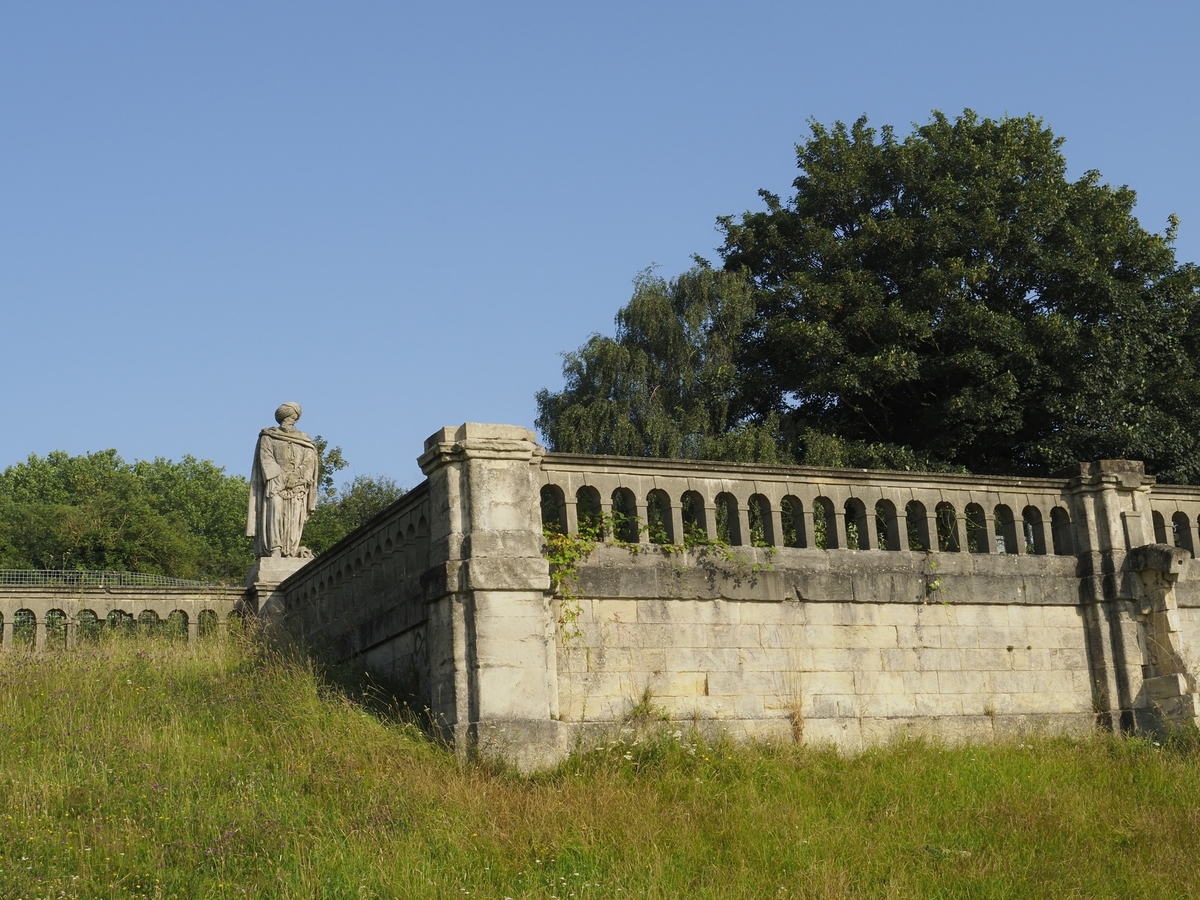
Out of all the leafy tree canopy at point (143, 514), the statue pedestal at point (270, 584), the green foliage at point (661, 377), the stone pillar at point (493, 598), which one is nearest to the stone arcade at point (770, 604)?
the stone pillar at point (493, 598)

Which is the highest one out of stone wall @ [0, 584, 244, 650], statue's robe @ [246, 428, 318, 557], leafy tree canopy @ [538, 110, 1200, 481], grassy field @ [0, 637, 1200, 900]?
Result: leafy tree canopy @ [538, 110, 1200, 481]

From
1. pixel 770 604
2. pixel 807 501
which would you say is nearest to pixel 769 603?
pixel 770 604

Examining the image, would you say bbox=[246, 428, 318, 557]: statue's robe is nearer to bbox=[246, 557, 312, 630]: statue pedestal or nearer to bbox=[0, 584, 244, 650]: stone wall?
bbox=[246, 557, 312, 630]: statue pedestal

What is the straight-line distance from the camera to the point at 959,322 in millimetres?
23484

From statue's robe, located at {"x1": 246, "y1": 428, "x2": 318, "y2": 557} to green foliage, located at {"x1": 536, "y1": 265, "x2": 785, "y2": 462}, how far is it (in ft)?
31.4

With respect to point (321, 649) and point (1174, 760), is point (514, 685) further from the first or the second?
point (1174, 760)

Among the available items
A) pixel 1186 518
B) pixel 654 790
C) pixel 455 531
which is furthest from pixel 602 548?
pixel 1186 518

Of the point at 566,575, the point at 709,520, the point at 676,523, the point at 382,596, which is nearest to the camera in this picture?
the point at 566,575

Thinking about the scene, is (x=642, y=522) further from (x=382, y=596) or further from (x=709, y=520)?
(x=382, y=596)

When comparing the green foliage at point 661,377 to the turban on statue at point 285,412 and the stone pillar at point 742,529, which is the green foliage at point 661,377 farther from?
the stone pillar at point 742,529

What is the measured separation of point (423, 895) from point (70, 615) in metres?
8.95

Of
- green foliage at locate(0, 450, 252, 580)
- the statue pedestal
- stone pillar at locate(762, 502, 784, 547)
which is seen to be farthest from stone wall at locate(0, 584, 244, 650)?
green foliage at locate(0, 450, 252, 580)

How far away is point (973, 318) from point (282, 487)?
12.3m

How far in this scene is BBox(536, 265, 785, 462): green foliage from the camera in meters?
25.8
